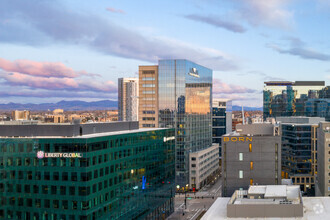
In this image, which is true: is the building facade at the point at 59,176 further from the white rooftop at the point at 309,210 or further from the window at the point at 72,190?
the white rooftop at the point at 309,210

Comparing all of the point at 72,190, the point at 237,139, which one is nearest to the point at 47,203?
the point at 72,190

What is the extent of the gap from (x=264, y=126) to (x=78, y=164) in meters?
61.1

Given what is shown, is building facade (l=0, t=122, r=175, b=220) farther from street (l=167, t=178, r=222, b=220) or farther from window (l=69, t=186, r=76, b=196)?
street (l=167, t=178, r=222, b=220)

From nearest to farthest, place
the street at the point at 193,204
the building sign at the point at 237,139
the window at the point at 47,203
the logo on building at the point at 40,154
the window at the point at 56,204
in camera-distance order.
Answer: the window at the point at 56,204, the window at the point at 47,203, the logo on building at the point at 40,154, the building sign at the point at 237,139, the street at the point at 193,204

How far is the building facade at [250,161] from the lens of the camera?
116375mm

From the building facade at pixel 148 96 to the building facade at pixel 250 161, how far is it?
80.8 m

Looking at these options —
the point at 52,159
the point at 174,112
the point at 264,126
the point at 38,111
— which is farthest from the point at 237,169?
the point at 174,112

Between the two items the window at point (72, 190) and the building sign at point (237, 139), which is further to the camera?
the building sign at point (237, 139)

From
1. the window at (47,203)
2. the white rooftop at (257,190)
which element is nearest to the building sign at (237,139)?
the white rooftop at (257,190)

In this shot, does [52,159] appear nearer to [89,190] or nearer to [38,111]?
[89,190]

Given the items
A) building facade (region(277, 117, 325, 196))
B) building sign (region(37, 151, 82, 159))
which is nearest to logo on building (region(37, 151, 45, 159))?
building sign (region(37, 151, 82, 159))

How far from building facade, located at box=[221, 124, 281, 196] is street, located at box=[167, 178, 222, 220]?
1384 inches

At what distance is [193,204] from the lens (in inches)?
6658

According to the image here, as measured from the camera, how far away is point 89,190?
284ft
